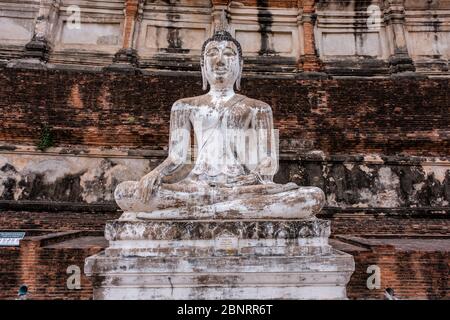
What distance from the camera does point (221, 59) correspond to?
174 inches

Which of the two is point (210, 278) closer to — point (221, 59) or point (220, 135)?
point (220, 135)

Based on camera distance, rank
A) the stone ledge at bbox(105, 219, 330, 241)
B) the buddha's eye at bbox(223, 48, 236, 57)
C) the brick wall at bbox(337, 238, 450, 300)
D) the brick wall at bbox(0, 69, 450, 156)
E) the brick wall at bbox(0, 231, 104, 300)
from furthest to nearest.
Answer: the brick wall at bbox(0, 69, 450, 156), the brick wall at bbox(337, 238, 450, 300), the brick wall at bbox(0, 231, 104, 300), the buddha's eye at bbox(223, 48, 236, 57), the stone ledge at bbox(105, 219, 330, 241)

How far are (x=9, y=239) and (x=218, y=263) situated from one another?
3659 mm

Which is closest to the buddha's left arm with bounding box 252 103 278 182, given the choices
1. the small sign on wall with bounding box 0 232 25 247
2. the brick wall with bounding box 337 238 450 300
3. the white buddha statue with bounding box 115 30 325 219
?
the white buddha statue with bounding box 115 30 325 219

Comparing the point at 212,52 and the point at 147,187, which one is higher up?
the point at 212,52

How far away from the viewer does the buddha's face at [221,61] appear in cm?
442

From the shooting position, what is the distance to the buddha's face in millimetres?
4418

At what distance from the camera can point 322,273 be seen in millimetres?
3258

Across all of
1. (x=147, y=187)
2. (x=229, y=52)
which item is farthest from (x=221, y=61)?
(x=147, y=187)

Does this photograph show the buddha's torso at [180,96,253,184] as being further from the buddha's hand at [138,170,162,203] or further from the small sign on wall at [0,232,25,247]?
the small sign on wall at [0,232,25,247]

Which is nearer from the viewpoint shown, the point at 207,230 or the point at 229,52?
the point at 207,230

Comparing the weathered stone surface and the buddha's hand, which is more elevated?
the buddha's hand

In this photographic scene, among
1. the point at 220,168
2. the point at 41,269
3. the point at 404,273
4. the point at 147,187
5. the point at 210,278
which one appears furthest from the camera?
the point at 404,273

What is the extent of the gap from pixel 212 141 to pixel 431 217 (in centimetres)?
627
